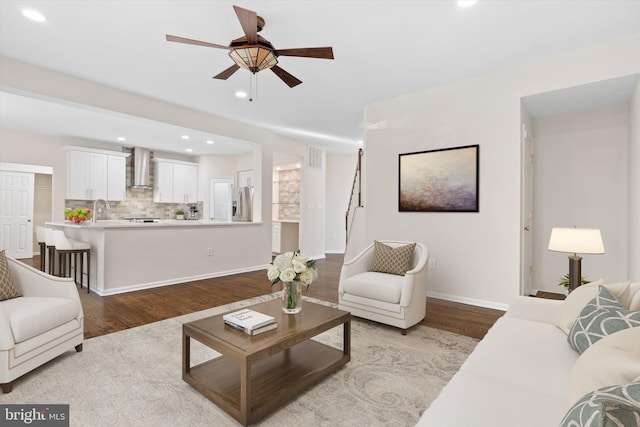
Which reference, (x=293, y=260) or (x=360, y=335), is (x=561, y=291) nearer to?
(x=360, y=335)

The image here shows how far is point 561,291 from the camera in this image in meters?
4.29

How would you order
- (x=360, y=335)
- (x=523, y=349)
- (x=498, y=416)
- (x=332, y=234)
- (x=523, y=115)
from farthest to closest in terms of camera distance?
(x=332, y=234), (x=523, y=115), (x=360, y=335), (x=523, y=349), (x=498, y=416)

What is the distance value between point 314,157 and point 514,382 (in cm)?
680

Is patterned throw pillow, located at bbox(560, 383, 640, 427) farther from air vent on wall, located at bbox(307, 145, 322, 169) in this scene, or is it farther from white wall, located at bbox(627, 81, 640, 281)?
air vent on wall, located at bbox(307, 145, 322, 169)

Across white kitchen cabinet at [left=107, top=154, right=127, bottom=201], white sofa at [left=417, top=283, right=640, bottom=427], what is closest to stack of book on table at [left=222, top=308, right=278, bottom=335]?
white sofa at [left=417, top=283, right=640, bottom=427]

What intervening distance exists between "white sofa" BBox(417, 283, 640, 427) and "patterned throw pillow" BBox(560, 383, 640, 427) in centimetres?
21

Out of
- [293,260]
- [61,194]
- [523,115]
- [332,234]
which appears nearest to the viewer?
[293,260]

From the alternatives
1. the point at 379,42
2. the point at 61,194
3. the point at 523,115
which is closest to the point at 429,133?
the point at 523,115

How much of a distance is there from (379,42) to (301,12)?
858 millimetres

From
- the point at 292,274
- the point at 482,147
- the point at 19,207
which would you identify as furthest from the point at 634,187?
the point at 19,207

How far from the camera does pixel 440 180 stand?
418 cm

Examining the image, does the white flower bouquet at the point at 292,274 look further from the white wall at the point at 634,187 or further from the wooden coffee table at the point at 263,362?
the white wall at the point at 634,187

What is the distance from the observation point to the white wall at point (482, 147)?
3.35 meters

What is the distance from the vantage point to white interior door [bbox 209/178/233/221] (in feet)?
29.6
